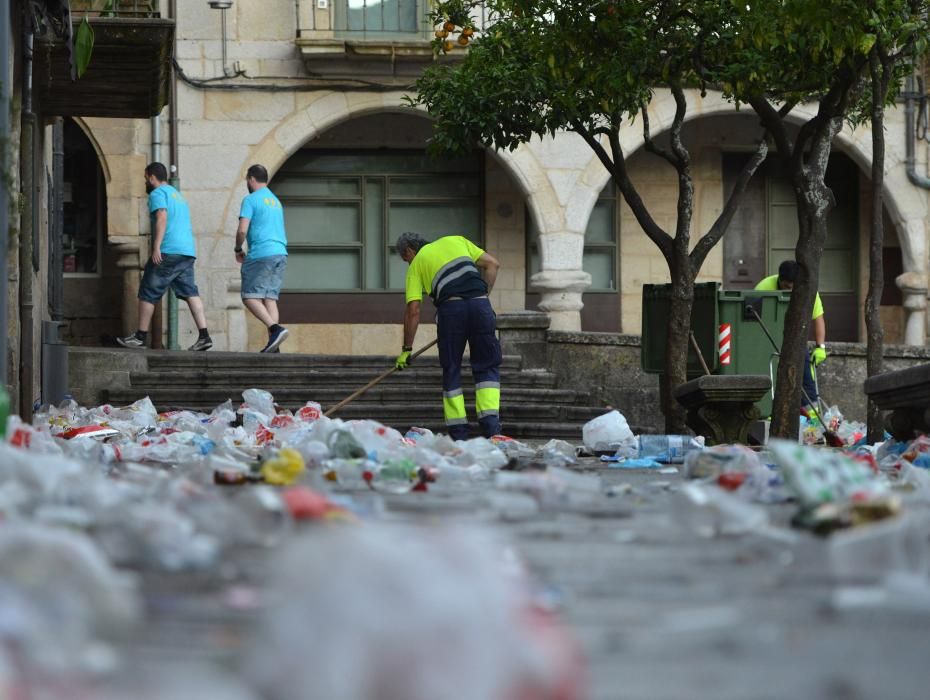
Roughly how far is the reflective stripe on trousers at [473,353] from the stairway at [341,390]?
84.0 inches

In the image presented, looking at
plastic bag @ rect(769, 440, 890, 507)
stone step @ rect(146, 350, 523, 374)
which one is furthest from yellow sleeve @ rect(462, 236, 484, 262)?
plastic bag @ rect(769, 440, 890, 507)

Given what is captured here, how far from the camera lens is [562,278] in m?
22.2

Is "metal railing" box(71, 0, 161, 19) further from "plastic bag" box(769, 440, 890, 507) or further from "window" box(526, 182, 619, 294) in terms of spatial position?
"window" box(526, 182, 619, 294)

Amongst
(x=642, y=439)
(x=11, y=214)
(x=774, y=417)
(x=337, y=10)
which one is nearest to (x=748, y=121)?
(x=337, y=10)

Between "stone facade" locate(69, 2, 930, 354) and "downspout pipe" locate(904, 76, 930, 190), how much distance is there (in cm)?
8

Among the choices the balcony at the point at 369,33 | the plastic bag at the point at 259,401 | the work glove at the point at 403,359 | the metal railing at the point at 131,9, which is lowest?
the plastic bag at the point at 259,401

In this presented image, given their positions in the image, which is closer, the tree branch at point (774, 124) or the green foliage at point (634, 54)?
the green foliage at point (634, 54)

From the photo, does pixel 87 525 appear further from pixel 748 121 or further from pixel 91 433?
pixel 748 121

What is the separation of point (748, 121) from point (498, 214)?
3277 mm

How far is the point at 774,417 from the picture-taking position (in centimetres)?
1300

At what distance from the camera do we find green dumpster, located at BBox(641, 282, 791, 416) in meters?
15.4

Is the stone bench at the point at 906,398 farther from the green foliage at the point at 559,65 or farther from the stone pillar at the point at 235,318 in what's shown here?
the stone pillar at the point at 235,318

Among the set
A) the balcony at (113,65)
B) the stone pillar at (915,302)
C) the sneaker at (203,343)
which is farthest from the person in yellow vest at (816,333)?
the stone pillar at (915,302)

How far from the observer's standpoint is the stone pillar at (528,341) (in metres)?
17.6
